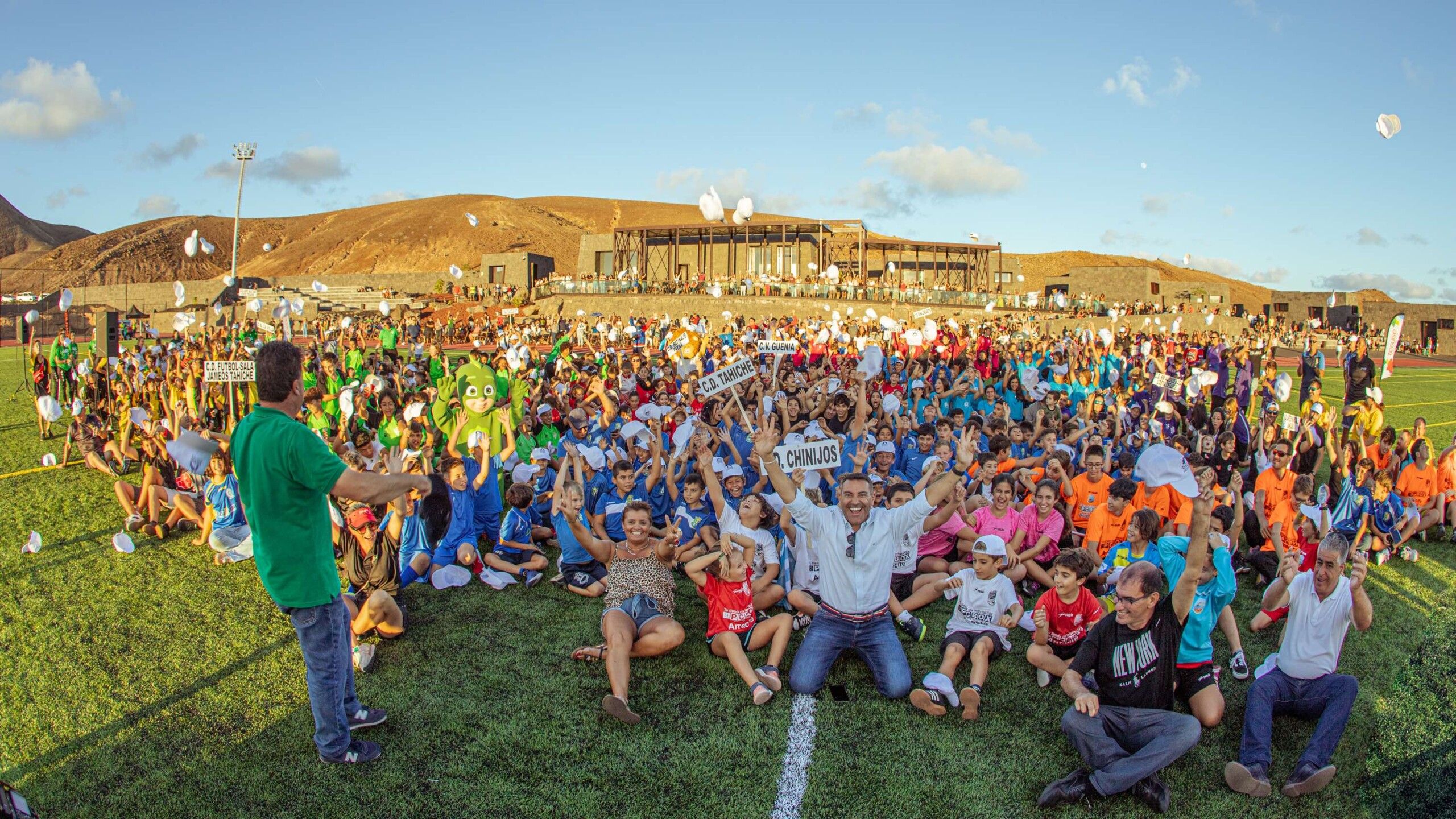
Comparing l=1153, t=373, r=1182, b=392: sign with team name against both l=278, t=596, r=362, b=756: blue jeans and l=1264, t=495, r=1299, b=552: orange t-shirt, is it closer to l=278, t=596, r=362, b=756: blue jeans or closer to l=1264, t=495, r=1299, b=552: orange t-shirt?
l=1264, t=495, r=1299, b=552: orange t-shirt

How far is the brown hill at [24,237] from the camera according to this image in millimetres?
135625

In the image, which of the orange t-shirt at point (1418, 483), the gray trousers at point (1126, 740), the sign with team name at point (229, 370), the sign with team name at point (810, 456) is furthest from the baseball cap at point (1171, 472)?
the sign with team name at point (229, 370)

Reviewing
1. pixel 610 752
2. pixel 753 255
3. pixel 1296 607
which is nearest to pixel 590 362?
pixel 610 752

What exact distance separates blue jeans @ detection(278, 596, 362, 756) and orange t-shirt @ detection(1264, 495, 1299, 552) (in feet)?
23.7

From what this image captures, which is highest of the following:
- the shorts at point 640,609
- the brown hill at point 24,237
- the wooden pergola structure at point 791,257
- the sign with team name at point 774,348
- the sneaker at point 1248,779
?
the brown hill at point 24,237

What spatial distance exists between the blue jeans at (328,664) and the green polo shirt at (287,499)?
0.09 meters

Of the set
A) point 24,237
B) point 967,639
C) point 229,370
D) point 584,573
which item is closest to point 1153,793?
point 967,639

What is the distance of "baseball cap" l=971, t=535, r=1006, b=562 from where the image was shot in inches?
205

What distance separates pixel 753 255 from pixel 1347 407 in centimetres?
3517

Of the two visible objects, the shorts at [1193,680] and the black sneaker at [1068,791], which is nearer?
the black sneaker at [1068,791]

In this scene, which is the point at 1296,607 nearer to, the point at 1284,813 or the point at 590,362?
the point at 1284,813

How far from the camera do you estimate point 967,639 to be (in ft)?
17.2

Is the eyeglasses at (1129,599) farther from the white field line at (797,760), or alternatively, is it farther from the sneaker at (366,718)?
the sneaker at (366,718)

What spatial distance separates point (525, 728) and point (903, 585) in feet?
10.7
